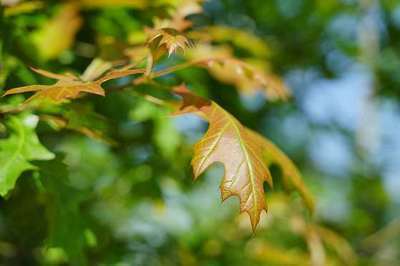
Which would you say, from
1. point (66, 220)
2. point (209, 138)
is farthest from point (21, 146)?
point (209, 138)

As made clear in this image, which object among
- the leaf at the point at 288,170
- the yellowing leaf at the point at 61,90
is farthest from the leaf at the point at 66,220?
the leaf at the point at 288,170

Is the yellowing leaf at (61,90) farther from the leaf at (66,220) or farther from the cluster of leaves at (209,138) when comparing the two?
the leaf at (66,220)

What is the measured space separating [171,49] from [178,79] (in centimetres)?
74

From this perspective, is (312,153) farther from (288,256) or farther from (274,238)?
(288,256)

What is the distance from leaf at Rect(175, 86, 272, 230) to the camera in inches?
41.1

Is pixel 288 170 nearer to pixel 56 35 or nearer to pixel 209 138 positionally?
pixel 209 138

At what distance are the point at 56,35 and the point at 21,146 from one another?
1.63ft

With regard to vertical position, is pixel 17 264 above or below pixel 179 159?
below

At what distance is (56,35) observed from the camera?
165 cm

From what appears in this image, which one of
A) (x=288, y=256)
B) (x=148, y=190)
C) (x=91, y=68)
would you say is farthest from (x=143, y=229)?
(x=91, y=68)

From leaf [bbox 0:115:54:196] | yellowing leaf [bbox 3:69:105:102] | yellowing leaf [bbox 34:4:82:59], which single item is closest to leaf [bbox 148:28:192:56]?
yellowing leaf [bbox 3:69:105:102]

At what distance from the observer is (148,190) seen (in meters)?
1.96

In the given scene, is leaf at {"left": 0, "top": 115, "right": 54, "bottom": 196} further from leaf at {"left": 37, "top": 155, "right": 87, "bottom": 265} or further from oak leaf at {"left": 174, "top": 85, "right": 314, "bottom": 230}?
oak leaf at {"left": 174, "top": 85, "right": 314, "bottom": 230}

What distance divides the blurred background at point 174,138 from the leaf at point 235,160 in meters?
0.27
